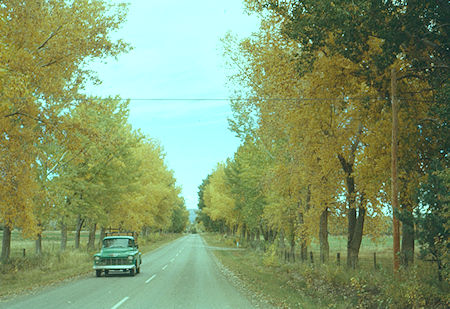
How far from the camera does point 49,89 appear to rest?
48.5ft

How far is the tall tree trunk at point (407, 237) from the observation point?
1104 cm

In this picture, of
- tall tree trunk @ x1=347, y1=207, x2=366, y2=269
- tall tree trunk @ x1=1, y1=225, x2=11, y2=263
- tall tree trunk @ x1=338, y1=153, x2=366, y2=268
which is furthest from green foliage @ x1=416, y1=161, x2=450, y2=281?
tall tree trunk @ x1=1, y1=225, x2=11, y2=263

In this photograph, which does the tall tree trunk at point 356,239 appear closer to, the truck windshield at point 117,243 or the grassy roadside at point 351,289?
the grassy roadside at point 351,289

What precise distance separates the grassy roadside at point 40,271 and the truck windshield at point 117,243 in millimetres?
1787

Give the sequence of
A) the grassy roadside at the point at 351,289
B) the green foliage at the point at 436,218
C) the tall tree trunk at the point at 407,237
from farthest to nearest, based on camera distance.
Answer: the tall tree trunk at the point at 407,237 < the grassy roadside at the point at 351,289 < the green foliage at the point at 436,218

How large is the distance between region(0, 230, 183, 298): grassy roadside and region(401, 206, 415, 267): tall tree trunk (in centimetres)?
1259

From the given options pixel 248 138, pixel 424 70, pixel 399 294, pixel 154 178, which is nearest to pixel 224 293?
pixel 399 294

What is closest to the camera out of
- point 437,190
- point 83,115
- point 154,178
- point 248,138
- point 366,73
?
point 437,190

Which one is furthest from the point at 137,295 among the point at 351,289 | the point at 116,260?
the point at 116,260

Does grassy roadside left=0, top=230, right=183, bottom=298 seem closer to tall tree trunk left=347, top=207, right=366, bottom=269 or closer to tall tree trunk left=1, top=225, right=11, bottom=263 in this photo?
tall tree trunk left=1, top=225, right=11, bottom=263

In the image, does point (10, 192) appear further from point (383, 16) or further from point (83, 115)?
point (383, 16)

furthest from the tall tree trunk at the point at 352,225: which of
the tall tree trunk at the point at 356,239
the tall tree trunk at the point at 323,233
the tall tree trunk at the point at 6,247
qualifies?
the tall tree trunk at the point at 6,247

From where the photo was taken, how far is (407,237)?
51.3 feet

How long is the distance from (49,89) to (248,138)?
18083mm
